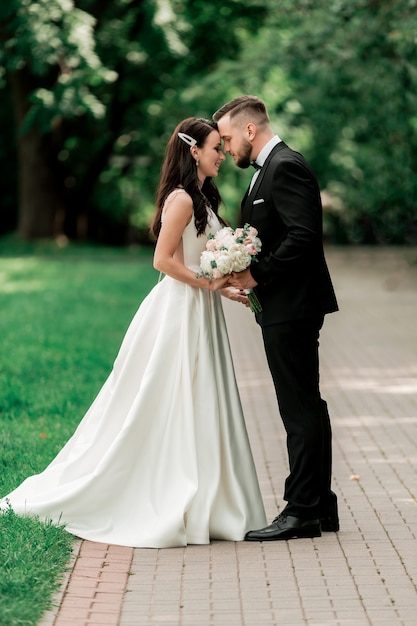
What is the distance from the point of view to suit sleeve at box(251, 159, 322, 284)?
18.2 feet

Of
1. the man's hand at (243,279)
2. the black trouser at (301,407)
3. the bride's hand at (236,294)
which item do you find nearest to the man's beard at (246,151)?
the man's hand at (243,279)

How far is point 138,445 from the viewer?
586cm

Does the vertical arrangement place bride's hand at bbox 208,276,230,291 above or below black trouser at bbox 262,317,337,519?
above

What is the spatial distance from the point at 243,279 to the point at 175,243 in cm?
42

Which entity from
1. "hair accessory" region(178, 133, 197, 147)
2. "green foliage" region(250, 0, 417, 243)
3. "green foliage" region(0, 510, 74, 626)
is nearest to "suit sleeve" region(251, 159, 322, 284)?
"hair accessory" region(178, 133, 197, 147)

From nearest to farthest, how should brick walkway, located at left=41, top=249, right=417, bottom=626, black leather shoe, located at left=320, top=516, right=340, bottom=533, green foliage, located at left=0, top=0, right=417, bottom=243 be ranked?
brick walkway, located at left=41, top=249, right=417, bottom=626
black leather shoe, located at left=320, top=516, right=340, bottom=533
green foliage, located at left=0, top=0, right=417, bottom=243

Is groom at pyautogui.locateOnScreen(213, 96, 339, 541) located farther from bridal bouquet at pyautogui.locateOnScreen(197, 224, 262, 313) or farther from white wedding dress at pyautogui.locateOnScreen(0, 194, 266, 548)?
white wedding dress at pyautogui.locateOnScreen(0, 194, 266, 548)

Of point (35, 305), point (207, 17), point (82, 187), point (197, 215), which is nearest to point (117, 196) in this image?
point (82, 187)

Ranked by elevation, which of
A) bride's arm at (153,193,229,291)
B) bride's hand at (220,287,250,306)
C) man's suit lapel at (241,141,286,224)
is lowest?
bride's hand at (220,287,250,306)

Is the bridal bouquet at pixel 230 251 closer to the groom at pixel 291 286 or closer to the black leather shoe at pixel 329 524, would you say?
the groom at pixel 291 286

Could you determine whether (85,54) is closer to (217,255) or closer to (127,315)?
(127,315)

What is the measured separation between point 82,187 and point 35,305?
18691mm

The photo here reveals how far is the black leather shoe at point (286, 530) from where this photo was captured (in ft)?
19.2

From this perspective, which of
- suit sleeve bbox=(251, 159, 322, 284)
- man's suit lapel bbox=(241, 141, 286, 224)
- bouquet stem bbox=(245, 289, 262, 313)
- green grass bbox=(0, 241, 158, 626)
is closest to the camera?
green grass bbox=(0, 241, 158, 626)
